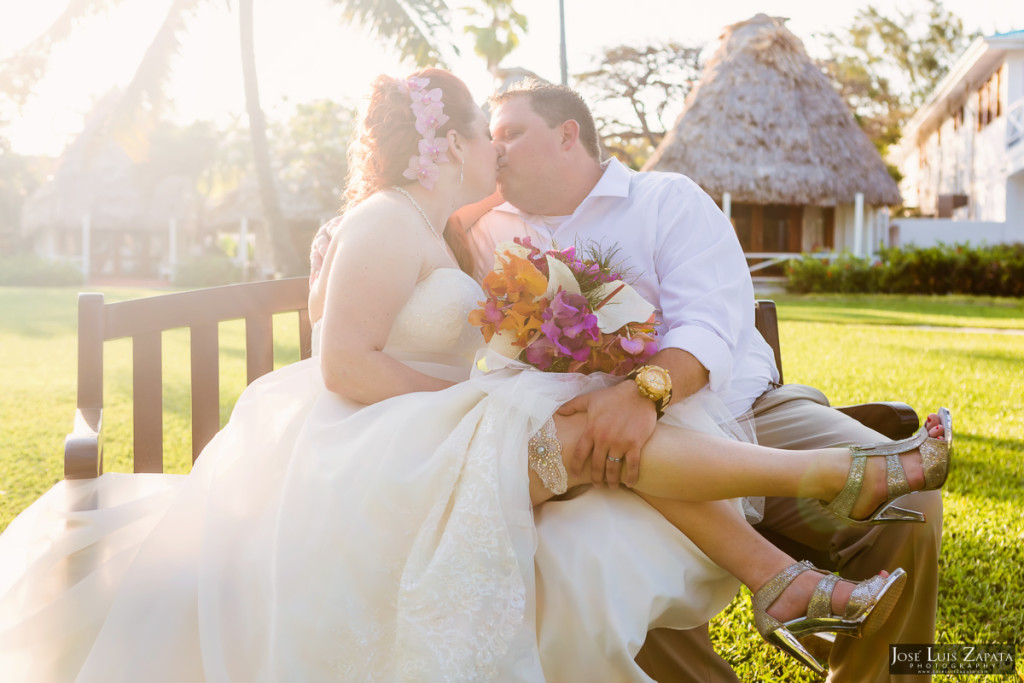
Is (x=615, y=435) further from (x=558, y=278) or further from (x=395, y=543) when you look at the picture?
(x=395, y=543)

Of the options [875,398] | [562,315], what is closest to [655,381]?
[562,315]

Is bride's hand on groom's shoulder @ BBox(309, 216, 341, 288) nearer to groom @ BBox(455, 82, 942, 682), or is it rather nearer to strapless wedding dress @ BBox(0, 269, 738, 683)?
groom @ BBox(455, 82, 942, 682)

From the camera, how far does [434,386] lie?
279 centimetres

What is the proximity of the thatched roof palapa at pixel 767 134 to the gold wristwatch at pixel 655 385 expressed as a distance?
23815 mm

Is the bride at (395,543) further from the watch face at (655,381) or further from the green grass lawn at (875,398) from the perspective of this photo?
the green grass lawn at (875,398)

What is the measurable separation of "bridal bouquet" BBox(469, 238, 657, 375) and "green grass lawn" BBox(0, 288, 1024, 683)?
59.8 inches

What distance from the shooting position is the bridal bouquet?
249cm

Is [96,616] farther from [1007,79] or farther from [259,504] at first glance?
[1007,79]

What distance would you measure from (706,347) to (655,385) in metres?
0.42

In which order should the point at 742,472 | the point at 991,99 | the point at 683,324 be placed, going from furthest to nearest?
the point at 991,99 → the point at 683,324 → the point at 742,472

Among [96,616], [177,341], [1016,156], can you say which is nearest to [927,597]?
[96,616]

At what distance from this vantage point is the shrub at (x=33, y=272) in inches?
1235

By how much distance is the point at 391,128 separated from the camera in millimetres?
3080

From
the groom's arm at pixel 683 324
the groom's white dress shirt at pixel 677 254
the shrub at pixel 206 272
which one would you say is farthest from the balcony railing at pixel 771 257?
the groom's arm at pixel 683 324
